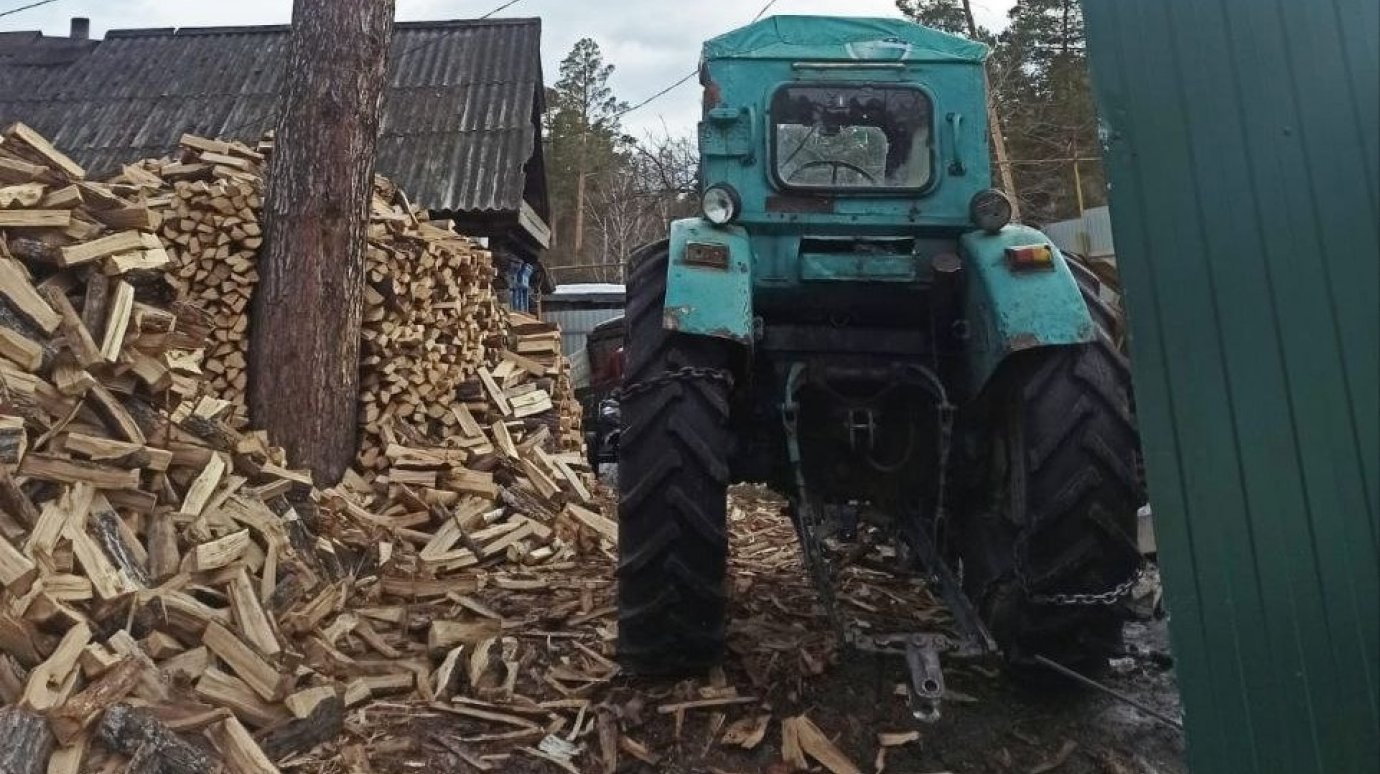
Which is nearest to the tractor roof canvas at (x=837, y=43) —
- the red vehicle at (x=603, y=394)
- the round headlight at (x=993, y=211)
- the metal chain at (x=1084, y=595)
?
the round headlight at (x=993, y=211)

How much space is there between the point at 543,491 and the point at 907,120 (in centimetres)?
366

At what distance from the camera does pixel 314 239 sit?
6488mm

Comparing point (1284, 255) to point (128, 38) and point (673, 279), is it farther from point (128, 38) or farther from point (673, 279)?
point (128, 38)

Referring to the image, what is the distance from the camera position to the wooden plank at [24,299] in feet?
13.6

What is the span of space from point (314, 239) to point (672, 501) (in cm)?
387

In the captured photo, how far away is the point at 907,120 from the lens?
4.57 metres

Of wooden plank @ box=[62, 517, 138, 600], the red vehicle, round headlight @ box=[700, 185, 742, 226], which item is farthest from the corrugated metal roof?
wooden plank @ box=[62, 517, 138, 600]

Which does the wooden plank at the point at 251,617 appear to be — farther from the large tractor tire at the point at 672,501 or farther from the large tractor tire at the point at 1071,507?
the large tractor tire at the point at 1071,507

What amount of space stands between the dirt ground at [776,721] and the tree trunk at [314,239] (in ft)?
8.38

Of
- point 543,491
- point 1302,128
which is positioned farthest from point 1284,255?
point 543,491

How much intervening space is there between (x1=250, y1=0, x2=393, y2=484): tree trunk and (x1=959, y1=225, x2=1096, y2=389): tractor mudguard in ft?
13.5

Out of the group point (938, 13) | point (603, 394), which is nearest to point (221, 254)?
point (603, 394)

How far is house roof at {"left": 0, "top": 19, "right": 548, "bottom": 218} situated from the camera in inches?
563

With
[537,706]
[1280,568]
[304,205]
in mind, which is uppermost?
[304,205]
